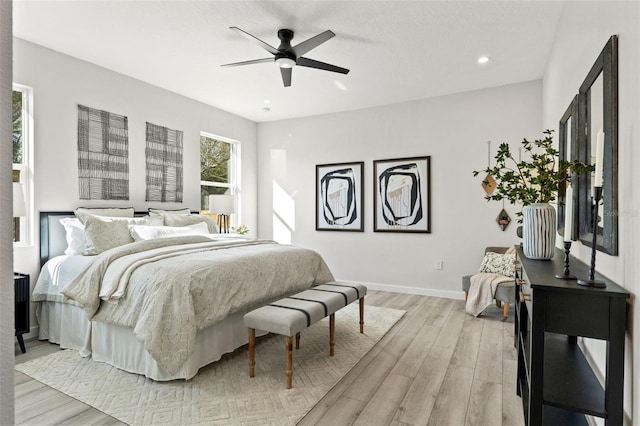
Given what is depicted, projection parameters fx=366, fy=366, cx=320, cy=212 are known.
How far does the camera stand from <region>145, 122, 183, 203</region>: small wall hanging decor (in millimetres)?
4496

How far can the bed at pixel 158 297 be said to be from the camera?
93.9 inches

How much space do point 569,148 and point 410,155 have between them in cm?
275

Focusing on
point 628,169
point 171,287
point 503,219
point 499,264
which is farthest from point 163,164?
point 628,169

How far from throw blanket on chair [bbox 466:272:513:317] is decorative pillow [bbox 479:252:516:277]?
0.22 feet

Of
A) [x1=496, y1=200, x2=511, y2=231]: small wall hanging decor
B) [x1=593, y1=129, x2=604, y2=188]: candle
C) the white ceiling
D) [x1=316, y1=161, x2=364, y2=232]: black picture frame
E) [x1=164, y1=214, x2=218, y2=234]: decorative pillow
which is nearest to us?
[x1=593, y1=129, x2=604, y2=188]: candle

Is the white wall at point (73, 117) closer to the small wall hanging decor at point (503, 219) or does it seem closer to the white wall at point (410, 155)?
the white wall at point (410, 155)

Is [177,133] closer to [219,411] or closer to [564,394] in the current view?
[219,411]

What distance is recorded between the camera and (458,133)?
4.80 m

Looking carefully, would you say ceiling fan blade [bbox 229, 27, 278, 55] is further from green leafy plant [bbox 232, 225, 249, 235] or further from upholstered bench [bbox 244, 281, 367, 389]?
green leafy plant [bbox 232, 225, 249, 235]

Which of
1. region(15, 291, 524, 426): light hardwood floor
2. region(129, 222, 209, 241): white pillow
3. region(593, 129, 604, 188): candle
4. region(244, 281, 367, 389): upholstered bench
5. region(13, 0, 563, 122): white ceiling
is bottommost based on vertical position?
region(15, 291, 524, 426): light hardwood floor

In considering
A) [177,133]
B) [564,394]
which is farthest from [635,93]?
[177,133]

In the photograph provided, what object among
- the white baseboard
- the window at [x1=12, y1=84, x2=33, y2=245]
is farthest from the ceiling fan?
the white baseboard

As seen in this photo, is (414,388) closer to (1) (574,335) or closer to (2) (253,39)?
(1) (574,335)

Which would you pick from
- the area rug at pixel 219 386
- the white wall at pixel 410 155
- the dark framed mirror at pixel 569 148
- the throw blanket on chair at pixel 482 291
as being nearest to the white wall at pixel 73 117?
the area rug at pixel 219 386
